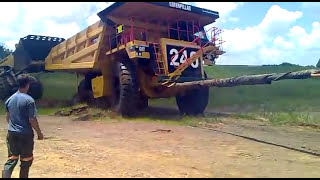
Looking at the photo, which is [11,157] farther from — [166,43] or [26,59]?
[26,59]

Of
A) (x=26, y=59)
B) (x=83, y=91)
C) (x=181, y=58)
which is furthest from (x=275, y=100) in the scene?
(x=26, y=59)

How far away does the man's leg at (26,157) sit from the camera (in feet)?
13.1

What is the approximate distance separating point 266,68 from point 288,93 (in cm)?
473

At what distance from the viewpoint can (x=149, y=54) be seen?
976 cm

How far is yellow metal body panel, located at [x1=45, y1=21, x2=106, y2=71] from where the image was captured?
36.1ft

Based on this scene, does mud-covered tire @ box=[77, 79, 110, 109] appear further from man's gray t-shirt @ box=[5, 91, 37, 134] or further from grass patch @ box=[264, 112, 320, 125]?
man's gray t-shirt @ box=[5, 91, 37, 134]

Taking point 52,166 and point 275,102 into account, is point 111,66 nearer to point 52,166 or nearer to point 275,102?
point 275,102

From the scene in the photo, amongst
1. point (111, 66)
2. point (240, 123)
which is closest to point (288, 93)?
point (240, 123)

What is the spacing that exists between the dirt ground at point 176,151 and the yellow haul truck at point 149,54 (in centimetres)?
168

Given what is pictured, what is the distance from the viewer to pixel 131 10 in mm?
9953

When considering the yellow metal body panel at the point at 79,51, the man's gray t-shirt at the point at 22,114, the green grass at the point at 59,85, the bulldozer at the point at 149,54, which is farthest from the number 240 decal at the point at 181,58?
the man's gray t-shirt at the point at 22,114

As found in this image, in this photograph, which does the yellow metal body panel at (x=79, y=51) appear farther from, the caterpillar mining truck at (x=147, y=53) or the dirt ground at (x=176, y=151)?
the dirt ground at (x=176, y=151)

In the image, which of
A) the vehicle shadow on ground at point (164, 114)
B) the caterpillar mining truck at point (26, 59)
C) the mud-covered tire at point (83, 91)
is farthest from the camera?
the caterpillar mining truck at point (26, 59)

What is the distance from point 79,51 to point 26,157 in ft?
27.2
